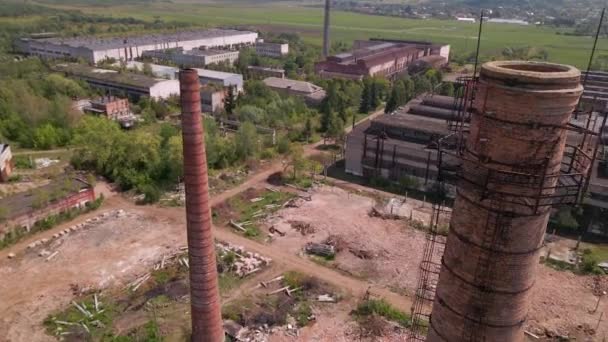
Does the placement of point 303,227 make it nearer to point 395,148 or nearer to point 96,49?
point 395,148

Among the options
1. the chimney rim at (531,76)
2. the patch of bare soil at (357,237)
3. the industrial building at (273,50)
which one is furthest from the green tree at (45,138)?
the industrial building at (273,50)

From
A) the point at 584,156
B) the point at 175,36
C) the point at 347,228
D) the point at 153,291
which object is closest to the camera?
the point at 584,156

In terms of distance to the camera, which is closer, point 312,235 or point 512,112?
point 512,112

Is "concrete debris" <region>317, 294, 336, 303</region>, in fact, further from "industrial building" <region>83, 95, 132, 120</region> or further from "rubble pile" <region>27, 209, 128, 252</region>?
"industrial building" <region>83, 95, 132, 120</region>

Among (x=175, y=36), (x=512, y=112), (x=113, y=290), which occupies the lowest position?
(x=113, y=290)

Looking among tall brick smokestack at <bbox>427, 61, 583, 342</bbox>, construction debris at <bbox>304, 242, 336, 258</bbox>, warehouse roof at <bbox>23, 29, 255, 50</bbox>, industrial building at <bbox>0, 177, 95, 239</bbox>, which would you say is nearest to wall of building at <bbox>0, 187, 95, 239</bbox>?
industrial building at <bbox>0, 177, 95, 239</bbox>

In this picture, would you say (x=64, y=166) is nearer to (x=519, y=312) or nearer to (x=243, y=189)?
(x=243, y=189)

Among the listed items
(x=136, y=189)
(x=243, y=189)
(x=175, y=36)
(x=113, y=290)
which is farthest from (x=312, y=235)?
(x=175, y=36)
